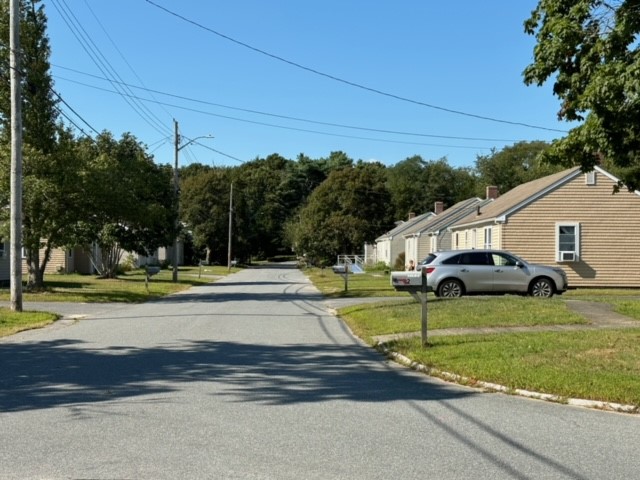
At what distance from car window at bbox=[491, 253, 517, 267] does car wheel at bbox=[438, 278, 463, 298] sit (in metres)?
1.38

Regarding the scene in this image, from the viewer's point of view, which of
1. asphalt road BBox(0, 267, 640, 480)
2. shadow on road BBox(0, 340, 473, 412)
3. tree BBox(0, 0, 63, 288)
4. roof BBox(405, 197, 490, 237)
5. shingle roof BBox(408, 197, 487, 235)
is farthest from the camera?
shingle roof BBox(408, 197, 487, 235)

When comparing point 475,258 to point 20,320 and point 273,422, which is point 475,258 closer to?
point 20,320

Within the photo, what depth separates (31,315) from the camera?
59.2ft

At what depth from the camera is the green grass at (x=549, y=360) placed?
8430 millimetres

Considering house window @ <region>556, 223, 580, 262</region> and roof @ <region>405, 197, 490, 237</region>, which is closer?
house window @ <region>556, 223, 580, 262</region>

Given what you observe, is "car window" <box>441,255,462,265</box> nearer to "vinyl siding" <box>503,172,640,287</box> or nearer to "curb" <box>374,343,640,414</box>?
"vinyl siding" <box>503,172,640,287</box>

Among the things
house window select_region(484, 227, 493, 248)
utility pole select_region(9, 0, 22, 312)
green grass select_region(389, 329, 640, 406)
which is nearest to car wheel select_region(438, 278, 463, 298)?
green grass select_region(389, 329, 640, 406)

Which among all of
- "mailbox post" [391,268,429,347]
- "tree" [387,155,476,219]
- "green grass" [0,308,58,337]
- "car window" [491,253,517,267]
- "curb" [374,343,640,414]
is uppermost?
"tree" [387,155,476,219]

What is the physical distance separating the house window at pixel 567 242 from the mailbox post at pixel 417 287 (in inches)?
707

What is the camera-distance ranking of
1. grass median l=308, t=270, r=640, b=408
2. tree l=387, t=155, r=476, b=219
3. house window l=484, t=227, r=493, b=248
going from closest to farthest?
grass median l=308, t=270, r=640, b=408 → house window l=484, t=227, r=493, b=248 → tree l=387, t=155, r=476, b=219

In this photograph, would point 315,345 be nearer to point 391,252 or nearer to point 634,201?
point 634,201

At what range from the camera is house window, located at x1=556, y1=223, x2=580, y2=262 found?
97.5ft

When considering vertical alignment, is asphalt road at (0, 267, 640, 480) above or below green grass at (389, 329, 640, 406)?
below

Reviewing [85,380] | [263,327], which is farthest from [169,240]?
[85,380]
